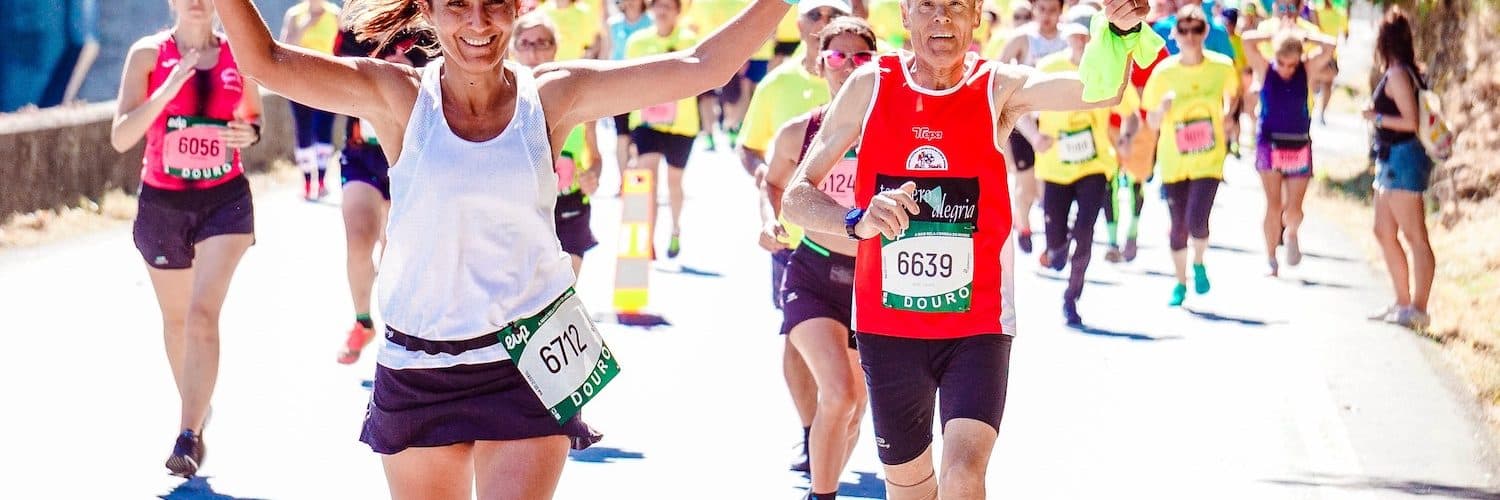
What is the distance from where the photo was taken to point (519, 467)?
442cm

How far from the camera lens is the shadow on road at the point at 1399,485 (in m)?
7.59

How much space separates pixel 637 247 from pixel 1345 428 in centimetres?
420

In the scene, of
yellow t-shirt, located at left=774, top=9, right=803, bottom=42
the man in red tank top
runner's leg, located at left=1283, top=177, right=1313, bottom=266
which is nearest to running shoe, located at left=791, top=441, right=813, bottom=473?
the man in red tank top

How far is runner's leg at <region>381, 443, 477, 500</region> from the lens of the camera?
4.52 metres

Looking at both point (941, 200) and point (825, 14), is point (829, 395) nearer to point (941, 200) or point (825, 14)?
point (941, 200)

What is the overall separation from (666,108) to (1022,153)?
2.25m

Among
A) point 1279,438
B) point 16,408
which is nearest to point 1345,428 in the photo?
point 1279,438

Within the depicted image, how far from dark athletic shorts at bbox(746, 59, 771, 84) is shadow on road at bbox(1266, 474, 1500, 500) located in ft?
43.4

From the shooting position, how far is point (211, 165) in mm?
7516

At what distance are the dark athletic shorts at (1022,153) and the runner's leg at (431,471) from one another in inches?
385

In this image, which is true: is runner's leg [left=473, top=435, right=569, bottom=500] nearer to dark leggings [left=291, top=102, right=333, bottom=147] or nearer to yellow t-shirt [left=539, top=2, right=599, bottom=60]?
dark leggings [left=291, top=102, right=333, bottom=147]

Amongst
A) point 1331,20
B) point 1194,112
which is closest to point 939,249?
point 1194,112

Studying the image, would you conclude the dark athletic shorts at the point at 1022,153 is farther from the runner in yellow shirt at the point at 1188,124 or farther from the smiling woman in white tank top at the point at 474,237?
the smiling woman in white tank top at the point at 474,237

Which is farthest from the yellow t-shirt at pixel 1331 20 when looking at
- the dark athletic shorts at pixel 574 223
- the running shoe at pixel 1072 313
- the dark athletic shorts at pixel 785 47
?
the dark athletic shorts at pixel 574 223
